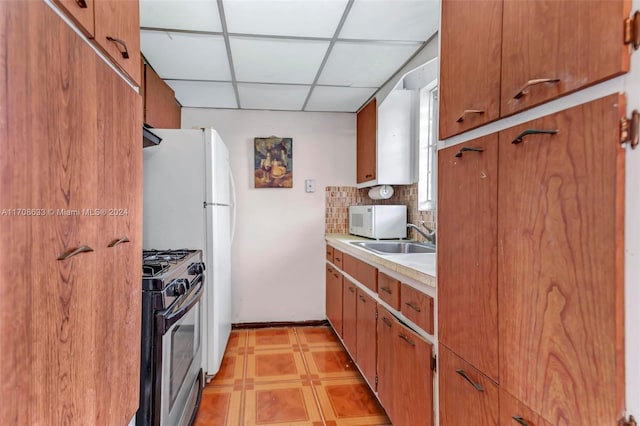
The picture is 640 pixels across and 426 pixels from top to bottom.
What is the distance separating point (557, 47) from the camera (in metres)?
0.69

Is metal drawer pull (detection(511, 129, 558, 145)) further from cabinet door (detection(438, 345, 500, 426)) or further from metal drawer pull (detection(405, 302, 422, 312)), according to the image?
metal drawer pull (detection(405, 302, 422, 312))

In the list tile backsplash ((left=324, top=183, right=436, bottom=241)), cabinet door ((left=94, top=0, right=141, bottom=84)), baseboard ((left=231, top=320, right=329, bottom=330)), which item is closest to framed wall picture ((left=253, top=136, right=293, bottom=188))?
tile backsplash ((left=324, top=183, right=436, bottom=241))

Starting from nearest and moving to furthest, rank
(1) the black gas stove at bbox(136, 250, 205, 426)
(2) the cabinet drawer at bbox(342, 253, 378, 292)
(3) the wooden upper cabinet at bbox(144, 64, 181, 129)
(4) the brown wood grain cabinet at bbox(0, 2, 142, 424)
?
(4) the brown wood grain cabinet at bbox(0, 2, 142, 424) → (1) the black gas stove at bbox(136, 250, 205, 426) → (2) the cabinet drawer at bbox(342, 253, 378, 292) → (3) the wooden upper cabinet at bbox(144, 64, 181, 129)

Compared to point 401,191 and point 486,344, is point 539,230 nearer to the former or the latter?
point 486,344

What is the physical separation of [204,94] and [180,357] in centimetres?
217

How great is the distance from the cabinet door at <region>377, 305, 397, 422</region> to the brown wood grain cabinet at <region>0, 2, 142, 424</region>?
1.14 meters

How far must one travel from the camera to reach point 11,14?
0.53 m

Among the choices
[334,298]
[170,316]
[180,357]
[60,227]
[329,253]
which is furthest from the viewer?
[329,253]

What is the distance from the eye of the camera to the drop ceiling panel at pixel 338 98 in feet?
9.06

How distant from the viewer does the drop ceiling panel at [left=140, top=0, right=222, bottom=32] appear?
1.60 meters

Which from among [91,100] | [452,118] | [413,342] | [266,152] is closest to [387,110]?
[266,152]

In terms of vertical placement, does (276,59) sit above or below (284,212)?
above

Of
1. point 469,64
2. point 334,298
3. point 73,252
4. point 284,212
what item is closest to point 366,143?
point 284,212

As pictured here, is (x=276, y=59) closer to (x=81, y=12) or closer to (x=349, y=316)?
(x=81, y=12)
